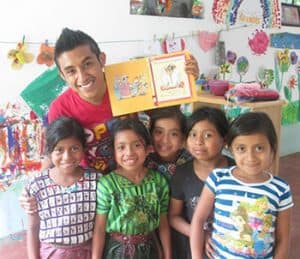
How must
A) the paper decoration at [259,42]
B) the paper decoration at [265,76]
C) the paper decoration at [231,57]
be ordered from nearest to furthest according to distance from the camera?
the paper decoration at [231,57] → the paper decoration at [259,42] → the paper decoration at [265,76]

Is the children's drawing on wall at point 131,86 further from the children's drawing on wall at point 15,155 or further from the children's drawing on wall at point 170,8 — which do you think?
the children's drawing on wall at point 170,8

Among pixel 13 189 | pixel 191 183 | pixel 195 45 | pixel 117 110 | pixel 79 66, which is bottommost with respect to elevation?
pixel 13 189

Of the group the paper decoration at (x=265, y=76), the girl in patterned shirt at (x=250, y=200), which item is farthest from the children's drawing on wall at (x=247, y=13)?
the girl in patterned shirt at (x=250, y=200)

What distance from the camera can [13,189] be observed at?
7.77ft

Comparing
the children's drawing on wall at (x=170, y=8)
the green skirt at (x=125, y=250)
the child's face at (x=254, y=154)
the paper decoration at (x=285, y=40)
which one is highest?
the children's drawing on wall at (x=170, y=8)

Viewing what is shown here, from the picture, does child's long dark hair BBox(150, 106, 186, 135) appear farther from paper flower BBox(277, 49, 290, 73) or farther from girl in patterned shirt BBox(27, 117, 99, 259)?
paper flower BBox(277, 49, 290, 73)

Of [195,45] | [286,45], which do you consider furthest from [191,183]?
[286,45]

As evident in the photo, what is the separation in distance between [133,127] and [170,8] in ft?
6.49

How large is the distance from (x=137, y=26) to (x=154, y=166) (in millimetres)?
1671

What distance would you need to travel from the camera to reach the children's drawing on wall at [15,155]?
2.30m

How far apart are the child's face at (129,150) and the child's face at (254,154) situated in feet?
1.05

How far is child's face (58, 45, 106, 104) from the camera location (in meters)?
1.28

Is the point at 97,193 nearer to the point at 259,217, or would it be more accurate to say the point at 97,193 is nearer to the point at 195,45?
the point at 259,217

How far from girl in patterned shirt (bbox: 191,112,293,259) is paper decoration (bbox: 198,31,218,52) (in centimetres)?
220
